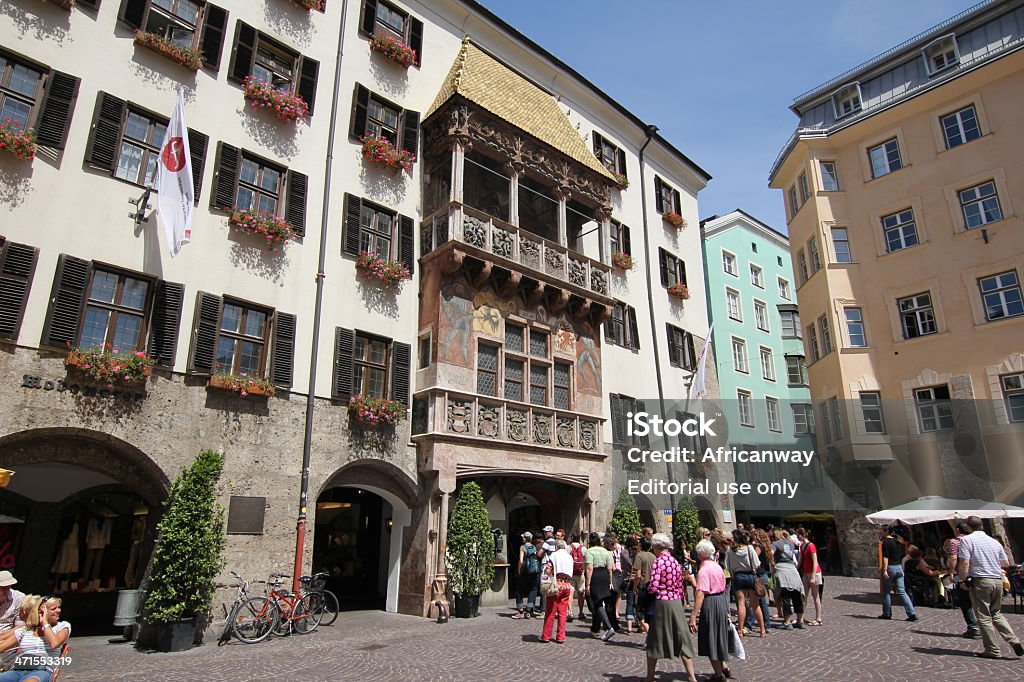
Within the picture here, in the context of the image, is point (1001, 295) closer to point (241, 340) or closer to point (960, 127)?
point (960, 127)

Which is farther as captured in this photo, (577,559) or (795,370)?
(795,370)

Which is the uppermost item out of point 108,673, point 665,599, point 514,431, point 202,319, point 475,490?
point 202,319

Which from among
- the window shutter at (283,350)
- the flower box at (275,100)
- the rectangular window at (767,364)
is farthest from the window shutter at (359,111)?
the rectangular window at (767,364)

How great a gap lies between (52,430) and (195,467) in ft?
7.89

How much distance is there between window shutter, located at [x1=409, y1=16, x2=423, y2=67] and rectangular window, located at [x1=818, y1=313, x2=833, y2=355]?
65.9ft

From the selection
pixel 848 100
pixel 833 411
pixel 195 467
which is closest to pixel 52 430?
pixel 195 467

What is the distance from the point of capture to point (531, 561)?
1595 cm

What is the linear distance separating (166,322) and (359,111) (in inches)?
316

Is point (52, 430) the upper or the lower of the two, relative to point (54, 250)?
lower

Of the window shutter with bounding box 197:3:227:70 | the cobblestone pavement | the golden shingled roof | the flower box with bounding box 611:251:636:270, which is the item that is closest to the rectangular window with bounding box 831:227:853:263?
the flower box with bounding box 611:251:636:270

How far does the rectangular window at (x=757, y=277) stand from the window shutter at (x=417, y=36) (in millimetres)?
26394

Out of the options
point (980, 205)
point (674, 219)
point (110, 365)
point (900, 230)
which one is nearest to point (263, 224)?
point (110, 365)

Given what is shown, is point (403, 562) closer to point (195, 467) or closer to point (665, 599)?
point (195, 467)

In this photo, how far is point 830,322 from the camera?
93.5 feet
